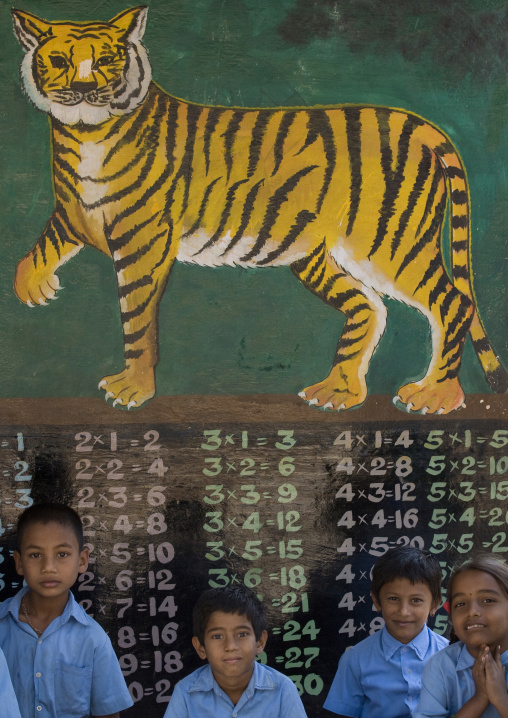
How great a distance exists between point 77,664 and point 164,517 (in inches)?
28.9

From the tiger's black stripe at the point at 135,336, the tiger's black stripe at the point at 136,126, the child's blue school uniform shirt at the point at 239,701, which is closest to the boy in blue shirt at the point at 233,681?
the child's blue school uniform shirt at the point at 239,701

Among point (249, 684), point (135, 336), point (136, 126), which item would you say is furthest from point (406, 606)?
point (136, 126)

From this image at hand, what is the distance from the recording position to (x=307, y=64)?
10.8 ft

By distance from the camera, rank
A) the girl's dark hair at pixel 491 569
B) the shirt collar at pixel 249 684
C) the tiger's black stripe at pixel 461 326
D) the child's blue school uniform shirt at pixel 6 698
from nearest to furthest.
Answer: the child's blue school uniform shirt at pixel 6 698 → the girl's dark hair at pixel 491 569 → the shirt collar at pixel 249 684 → the tiger's black stripe at pixel 461 326

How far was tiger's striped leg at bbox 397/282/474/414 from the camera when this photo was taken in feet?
11.0

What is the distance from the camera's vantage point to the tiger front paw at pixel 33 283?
3.19 m

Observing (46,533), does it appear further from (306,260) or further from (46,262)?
(306,260)

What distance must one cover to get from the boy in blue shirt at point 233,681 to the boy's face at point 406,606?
45 centimetres

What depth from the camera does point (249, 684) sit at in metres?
2.45

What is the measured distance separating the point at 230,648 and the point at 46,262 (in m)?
1.73

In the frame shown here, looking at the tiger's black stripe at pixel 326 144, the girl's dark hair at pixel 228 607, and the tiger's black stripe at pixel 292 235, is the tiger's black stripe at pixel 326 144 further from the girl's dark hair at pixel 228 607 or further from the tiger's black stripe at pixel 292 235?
the girl's dark hair at pixel 228 607

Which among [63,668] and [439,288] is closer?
[63,668]

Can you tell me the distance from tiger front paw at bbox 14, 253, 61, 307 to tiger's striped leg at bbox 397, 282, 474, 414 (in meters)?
1.57

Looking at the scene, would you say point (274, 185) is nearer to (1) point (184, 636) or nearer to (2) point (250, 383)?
(2) point (250, 383)
